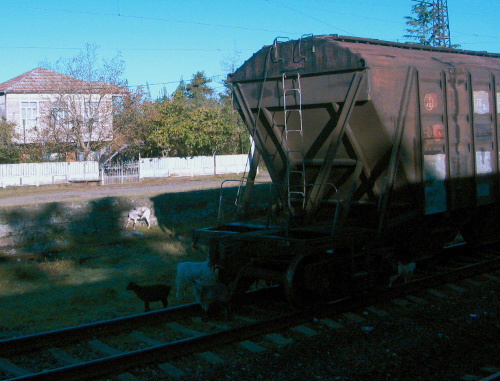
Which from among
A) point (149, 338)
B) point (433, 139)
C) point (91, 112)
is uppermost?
point (91, 112)

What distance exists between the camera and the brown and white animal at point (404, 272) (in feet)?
27.9

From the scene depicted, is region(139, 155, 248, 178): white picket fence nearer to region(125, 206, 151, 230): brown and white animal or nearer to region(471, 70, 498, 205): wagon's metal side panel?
region(125, 206, 151, 230): brown and white animal

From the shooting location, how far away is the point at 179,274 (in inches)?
336

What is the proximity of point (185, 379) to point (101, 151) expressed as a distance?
29.0 meters

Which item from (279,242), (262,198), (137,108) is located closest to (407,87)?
(279,242)

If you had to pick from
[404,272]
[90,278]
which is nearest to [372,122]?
[404,272]

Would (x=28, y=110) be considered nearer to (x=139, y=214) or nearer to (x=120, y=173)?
(x=120, y=173)

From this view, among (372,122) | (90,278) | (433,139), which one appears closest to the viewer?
(372,122)

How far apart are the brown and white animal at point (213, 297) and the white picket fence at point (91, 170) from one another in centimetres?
2315

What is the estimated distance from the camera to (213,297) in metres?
7.08

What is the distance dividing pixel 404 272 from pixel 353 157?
2.22 m

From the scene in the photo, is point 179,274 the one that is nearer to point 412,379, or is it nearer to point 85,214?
point 412,379

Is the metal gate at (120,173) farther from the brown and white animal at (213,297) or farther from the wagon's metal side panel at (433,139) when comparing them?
the wagon's metal side panel at (433,139)

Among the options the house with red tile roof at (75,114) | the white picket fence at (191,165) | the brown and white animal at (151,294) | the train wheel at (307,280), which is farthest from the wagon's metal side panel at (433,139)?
the house with red tile roof at (75,114)
